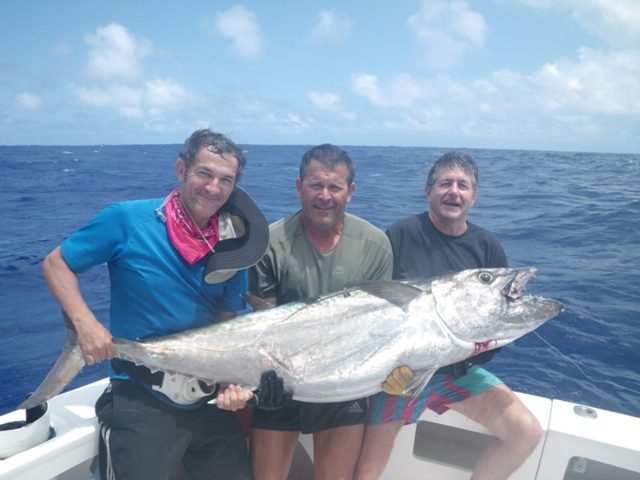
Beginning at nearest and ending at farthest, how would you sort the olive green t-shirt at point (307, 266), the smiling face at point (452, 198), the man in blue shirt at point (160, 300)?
the man in blue shirt at point (160, 300), the olive green t-shirt at point (307, 266), the smiling face at point (452, 198)

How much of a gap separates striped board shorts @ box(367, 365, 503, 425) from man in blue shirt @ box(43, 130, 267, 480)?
0.90 meters

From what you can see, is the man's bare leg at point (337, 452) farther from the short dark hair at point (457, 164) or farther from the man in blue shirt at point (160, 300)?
the short dark hair at point (457, 164)

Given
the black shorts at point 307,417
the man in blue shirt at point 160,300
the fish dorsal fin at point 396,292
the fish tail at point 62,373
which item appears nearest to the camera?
the fish tail at point 62,373

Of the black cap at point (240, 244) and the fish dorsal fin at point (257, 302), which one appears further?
the fish dorsal fin at point (257, 302)

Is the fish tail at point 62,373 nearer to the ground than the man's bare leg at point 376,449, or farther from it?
farther from it

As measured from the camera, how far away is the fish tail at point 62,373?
2.42 m

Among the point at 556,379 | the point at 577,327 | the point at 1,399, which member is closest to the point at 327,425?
the point at 556,379

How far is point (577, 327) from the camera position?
6340 mm

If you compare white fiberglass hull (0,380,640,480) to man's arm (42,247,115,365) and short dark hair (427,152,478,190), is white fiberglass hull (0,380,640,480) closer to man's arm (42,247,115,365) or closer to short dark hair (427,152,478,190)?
man's arm (42,247,115,365)

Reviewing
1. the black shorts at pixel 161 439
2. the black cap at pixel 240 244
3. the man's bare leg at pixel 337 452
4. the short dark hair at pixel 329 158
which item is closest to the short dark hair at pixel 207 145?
the black cap at pixel 240 244

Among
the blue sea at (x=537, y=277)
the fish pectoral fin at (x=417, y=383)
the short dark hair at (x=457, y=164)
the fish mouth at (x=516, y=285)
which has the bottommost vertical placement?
the blue sea at (x=537, y=277)

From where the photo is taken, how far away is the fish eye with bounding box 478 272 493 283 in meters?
2.79

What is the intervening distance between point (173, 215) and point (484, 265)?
2152mm

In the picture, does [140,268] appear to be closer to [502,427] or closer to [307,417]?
[307,417]
